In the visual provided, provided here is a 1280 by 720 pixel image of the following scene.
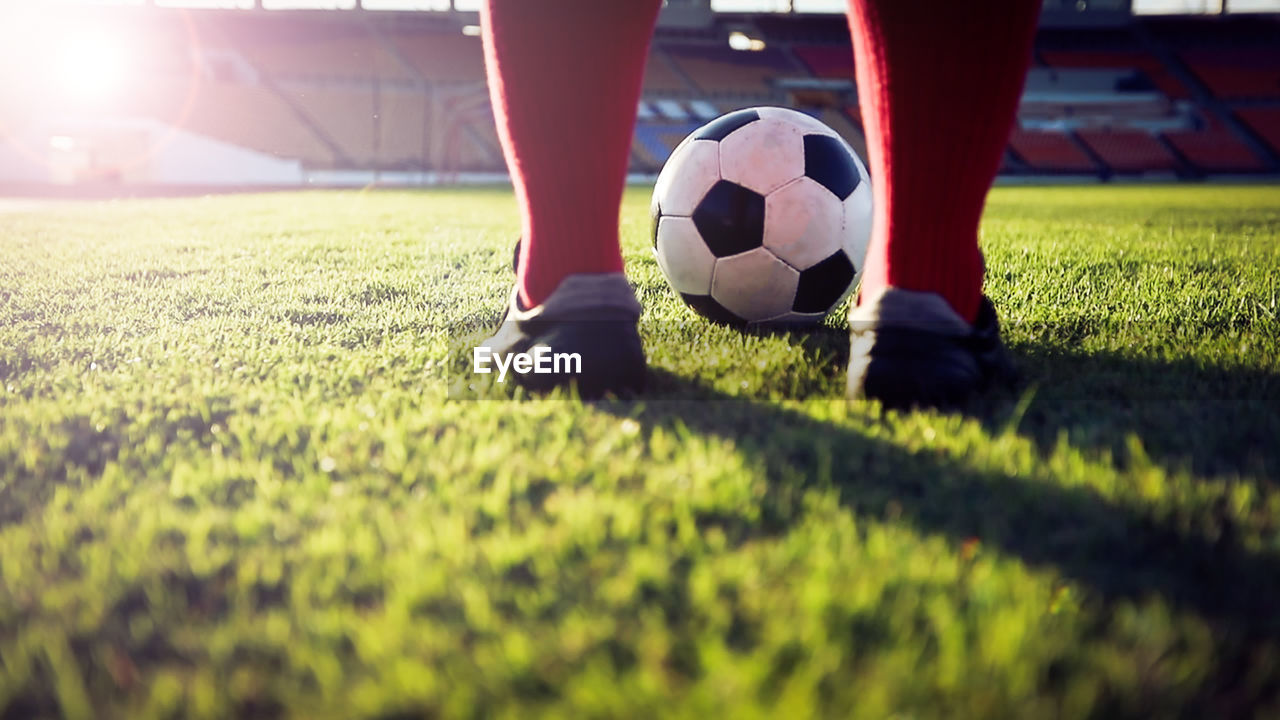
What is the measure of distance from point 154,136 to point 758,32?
14.7 m

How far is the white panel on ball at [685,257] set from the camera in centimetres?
198

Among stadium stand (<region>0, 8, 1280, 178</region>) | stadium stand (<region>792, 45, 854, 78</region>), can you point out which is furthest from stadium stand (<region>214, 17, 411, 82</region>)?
stadium stand (<region>792, 45, 854, 78</region>)

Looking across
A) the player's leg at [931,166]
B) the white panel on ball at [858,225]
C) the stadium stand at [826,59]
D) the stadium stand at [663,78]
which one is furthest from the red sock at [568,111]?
the stadium stand at [826,59]

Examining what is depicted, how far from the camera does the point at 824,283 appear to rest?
6.42ft

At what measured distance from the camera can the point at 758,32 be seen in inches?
891

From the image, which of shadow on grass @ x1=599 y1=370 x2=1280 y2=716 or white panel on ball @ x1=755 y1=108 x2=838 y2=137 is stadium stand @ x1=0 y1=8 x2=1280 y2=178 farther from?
shadow on grass @ x1=599 y1=370 x2=1280 y2=716

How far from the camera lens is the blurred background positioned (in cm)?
2061

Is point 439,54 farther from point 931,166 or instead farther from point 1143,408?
point 1143,408

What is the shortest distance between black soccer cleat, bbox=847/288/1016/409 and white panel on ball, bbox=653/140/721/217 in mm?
720

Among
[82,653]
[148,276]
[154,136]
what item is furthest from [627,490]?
[154,136]

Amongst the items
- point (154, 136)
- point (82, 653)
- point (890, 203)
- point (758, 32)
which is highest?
point (758, 32)

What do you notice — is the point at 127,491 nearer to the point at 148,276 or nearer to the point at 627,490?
the point at 627,490

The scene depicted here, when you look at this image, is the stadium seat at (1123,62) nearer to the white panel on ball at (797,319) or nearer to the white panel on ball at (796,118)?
the white panel on ball at (796,118)

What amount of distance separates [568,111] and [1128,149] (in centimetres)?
2419
